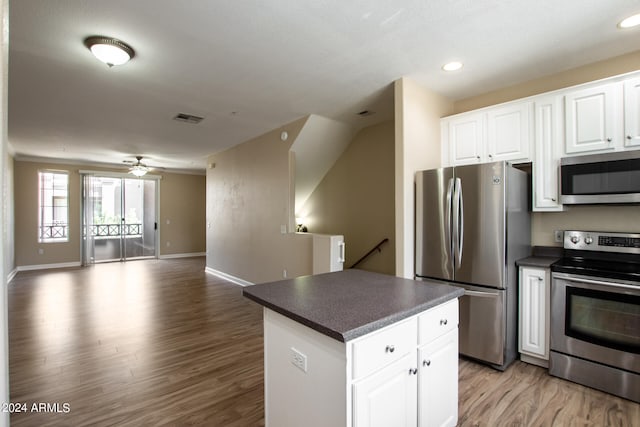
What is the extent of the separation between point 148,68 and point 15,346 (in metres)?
3.16

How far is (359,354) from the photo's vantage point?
1234mm

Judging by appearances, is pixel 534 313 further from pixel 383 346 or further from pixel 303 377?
pixel 303 377

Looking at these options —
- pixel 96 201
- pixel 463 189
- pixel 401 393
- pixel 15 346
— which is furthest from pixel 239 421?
pixel 96 201

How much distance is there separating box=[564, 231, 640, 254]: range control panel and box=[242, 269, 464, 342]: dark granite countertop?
6.21 ft

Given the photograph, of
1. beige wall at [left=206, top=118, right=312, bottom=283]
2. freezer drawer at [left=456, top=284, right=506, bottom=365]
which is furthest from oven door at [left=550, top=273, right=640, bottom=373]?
beige wall at [left=206, top=118, right=312, bottom=283]

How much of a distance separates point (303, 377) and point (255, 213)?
4355 millimetres

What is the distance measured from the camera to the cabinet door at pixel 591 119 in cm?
252

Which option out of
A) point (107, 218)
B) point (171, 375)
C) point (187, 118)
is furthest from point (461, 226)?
point (107, 218)

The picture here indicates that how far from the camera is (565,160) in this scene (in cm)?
273

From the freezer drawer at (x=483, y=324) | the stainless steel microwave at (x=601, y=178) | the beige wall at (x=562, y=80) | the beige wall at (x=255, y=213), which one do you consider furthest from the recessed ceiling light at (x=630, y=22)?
the beige wall at (x=255, y=213)

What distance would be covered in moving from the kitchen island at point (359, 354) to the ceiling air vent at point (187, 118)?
133 inches

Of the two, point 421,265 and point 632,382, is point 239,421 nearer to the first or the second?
point 421,265

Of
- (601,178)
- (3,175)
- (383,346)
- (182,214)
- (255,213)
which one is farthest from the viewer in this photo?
(182,214)

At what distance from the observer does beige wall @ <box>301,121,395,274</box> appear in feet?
15.3
